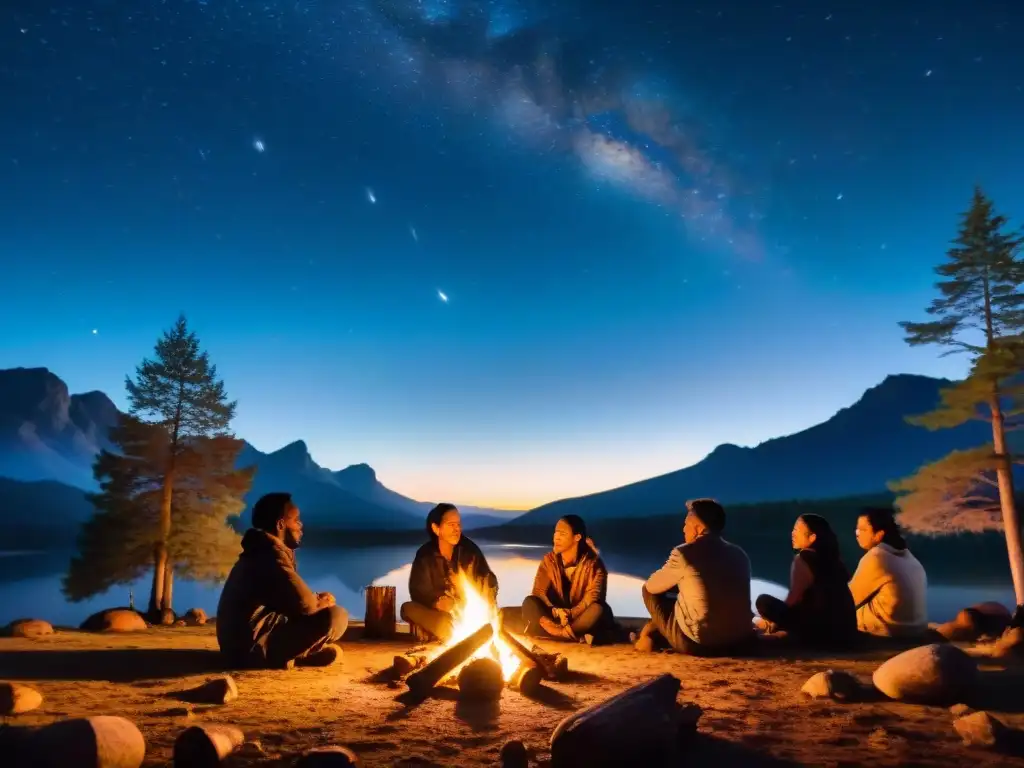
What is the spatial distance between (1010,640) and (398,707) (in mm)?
7057

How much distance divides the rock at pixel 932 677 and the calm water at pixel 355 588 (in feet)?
66.9

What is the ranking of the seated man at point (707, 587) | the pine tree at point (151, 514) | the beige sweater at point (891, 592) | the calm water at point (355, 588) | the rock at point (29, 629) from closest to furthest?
the seated man at point (707, 587)
the beige sweater at point (891, 592)
the rock at point (29, 629)
the pine tree at point (151, 514)
the calm water at point (355, 588)

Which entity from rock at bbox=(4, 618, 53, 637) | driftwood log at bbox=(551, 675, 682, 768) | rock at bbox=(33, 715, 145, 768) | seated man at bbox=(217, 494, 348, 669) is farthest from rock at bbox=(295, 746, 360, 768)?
rock at bbox=(4, 618, 53, 637)

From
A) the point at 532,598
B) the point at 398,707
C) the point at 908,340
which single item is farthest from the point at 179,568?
the point at 908,340

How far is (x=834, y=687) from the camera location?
18.2 feet

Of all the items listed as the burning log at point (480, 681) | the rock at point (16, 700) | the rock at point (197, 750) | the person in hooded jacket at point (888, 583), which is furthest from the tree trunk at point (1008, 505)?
the rock at point (16, 700)

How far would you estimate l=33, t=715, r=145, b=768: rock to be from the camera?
3.61 meters

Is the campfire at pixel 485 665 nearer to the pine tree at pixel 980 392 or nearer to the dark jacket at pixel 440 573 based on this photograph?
the dark jacket at pixel 440 573

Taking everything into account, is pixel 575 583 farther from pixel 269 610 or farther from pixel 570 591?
pixel 269 610

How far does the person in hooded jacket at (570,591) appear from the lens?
888cm

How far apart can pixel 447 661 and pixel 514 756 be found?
2.29 meters

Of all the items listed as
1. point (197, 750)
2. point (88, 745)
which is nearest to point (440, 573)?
point (197, 750)

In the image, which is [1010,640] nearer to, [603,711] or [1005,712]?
[1005,712]

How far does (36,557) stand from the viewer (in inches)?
4505
